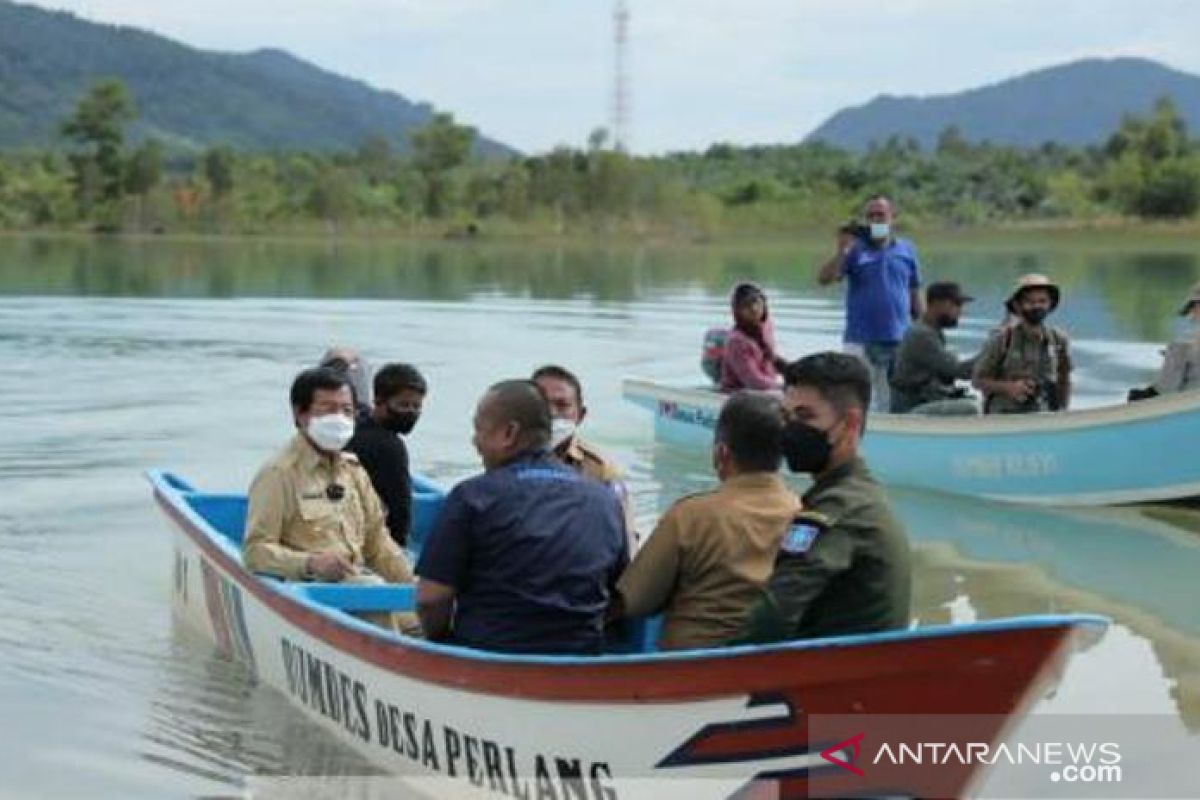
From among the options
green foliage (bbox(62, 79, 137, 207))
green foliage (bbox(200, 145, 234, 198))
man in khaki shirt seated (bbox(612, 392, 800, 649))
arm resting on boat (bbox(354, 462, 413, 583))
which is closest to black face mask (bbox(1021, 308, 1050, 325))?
arm resting on boat (bbox(354, 462, 413, 583))

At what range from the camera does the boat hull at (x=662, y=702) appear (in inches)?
185

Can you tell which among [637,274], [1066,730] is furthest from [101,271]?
[1066,730]

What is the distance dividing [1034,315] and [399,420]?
5218 mm

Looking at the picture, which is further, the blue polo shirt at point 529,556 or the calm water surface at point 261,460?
the calm water surface at point 261,460

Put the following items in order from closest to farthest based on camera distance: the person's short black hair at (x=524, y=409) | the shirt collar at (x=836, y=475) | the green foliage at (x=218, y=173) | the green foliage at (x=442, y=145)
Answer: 1. the shirt collar at (x=836, y=475)
2. the person's short black hair at (x=524, y=409)
3. the green foliage at (x=218, y=173)
4. the green foliage at (x=442, y=145)

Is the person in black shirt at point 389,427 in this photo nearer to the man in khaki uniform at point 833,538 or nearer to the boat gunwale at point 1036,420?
the man in khaki uniform at point 833,538

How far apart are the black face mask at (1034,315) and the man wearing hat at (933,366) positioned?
1.62 feet

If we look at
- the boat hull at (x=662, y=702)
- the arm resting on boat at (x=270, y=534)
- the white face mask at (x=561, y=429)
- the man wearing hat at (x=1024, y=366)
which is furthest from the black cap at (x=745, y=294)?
the boat hull at (x=662, y=702)

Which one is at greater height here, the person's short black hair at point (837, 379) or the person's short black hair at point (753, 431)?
the person's short black hair at point (837, 379)

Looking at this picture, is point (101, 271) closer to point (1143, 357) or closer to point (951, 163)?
point (1143, 357)

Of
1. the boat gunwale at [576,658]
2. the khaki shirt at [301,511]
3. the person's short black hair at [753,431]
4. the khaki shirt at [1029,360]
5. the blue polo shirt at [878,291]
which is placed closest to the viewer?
the boat gunwale at [576,658]

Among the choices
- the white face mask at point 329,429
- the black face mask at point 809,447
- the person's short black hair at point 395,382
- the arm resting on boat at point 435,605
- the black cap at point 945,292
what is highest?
the black cap at point 945,292

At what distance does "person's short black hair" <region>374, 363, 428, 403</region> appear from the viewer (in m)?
8.05

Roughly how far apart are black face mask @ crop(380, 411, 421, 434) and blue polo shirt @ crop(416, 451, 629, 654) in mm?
2274
